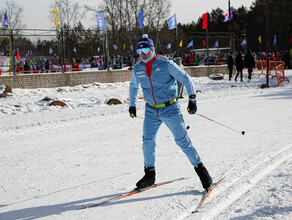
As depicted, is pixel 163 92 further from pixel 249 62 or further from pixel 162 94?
pixel 249 62

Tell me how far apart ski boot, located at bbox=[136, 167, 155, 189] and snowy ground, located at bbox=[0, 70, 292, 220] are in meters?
0.13

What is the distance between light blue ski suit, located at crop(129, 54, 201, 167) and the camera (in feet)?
11.6

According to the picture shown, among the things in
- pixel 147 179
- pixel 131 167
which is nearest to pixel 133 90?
pixel 147 179

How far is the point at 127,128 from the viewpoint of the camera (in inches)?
290

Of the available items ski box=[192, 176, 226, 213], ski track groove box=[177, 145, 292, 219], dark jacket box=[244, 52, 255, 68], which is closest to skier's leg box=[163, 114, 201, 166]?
ski box=[192, 176, 226, 213]

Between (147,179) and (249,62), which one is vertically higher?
(249,62)

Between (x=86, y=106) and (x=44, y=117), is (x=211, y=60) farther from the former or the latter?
(x=44, y=117)

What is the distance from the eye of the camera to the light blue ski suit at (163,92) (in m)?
3.53

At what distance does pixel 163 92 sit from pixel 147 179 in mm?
1033

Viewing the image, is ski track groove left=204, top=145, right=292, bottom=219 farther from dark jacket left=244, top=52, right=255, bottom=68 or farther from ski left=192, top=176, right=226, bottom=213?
dark jacket left=244, top=52, right=255, bottom=68

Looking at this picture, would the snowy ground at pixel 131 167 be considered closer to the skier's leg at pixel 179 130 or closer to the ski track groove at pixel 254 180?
the ski track groove at pixel 254 180

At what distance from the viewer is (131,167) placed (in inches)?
183

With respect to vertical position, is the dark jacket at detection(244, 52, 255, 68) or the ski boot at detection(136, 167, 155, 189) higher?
the dark jacket at detection(244, 52, 255, 68)

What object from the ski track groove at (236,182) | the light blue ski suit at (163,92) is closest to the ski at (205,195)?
the ski track groove at (236,182)
